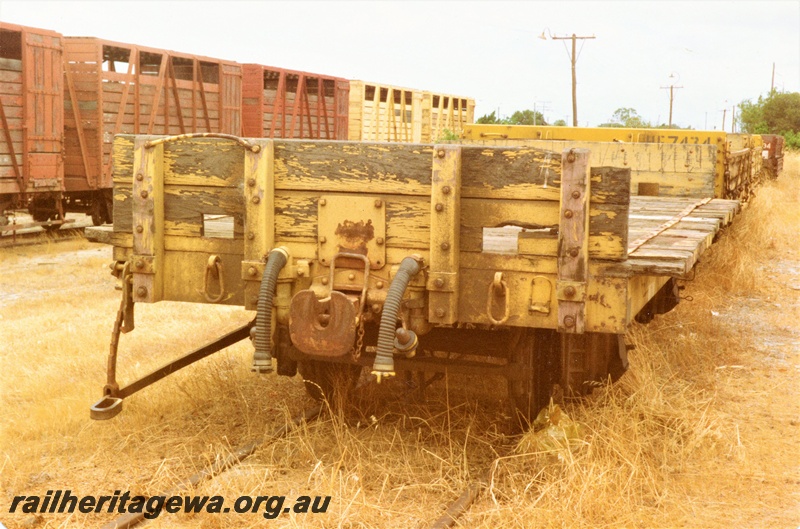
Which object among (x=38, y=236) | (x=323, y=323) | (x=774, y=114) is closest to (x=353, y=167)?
(x=323, y=323)

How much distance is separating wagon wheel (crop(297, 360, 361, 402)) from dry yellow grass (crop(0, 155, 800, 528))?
131 mm

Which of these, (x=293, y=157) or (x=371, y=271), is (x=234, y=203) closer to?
(x=293, y=157)

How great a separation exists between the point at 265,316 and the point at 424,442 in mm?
1301

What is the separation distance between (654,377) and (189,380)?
118 inches

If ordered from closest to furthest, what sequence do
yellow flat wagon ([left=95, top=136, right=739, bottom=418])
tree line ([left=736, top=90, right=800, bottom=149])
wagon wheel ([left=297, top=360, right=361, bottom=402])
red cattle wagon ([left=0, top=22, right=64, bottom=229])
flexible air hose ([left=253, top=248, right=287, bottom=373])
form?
yellow flat wagon ([left=95, top=136, right=739, bottom=418]) < flexible air hose ([left=253, top=248, right=287, bottom=373]) < wagon wheel ([left=297, top=360, right=361, bottom=402]) < red cattle wagon ([left=0, top=22, right=64, bottom=229]) < tree line ([left=736, top=90, right=800, bottom=149])

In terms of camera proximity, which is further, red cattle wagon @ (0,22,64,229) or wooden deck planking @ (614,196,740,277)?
red cattle wagon @ (0,22,64,229)

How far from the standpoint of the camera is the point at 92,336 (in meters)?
7.37

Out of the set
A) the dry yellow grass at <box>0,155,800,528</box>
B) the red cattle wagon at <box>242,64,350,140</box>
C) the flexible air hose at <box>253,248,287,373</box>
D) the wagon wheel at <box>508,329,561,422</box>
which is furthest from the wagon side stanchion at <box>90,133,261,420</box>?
the red cattle wagon at <box>242,64,350,140</box>

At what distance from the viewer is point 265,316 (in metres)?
4.00

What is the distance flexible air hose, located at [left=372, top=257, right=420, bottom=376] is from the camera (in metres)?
3.80

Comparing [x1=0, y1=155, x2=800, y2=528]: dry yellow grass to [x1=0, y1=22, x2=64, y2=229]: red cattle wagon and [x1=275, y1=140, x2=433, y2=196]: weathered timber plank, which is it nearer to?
[x1=275, y1=140, x2=433, y2=196]: weathered timber plank

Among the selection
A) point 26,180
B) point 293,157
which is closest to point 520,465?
point 293,157

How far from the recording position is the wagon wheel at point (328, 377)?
5.23 metres

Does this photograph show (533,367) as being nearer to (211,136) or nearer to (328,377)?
(328,377)
